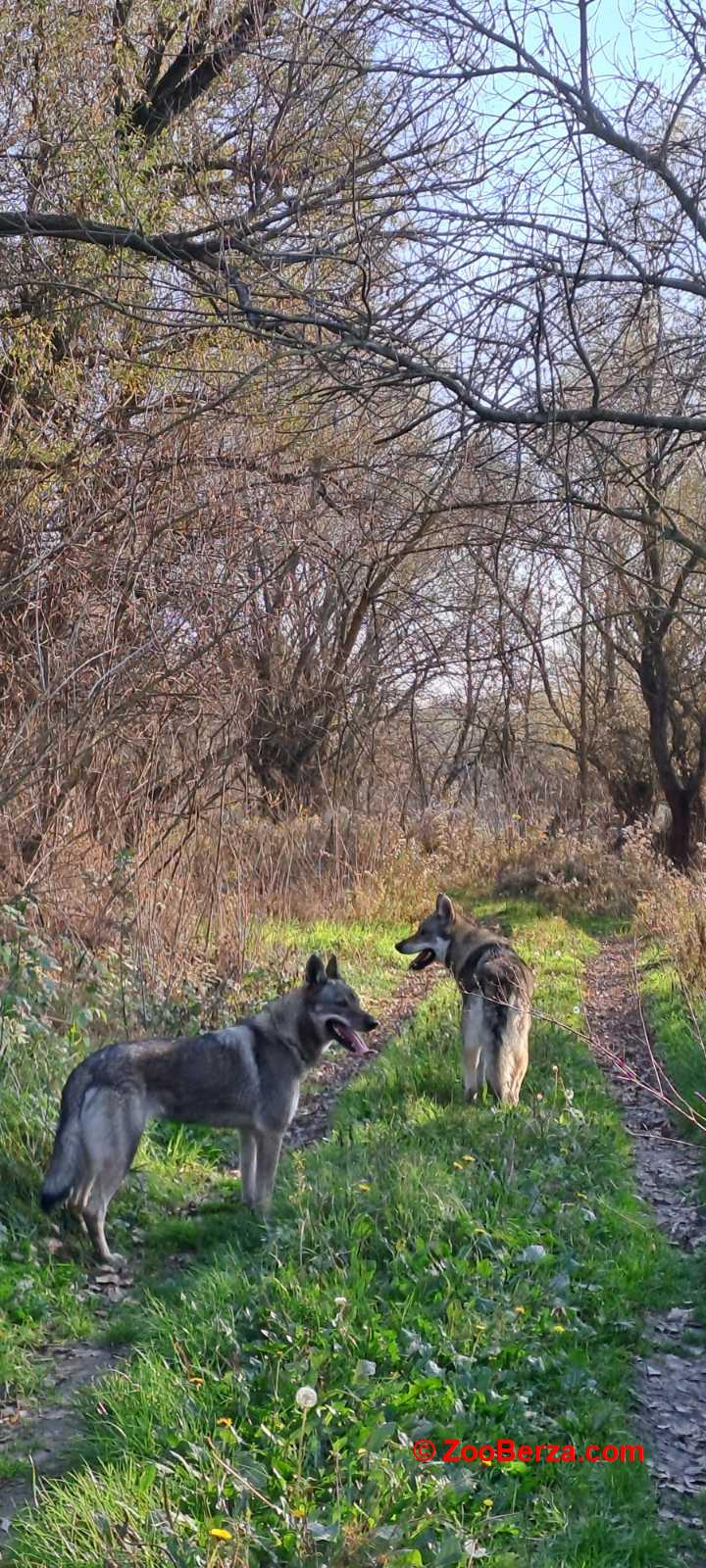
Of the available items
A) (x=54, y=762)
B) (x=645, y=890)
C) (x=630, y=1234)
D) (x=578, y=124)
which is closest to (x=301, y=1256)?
(x=630, y=1234)

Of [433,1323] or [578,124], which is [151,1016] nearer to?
[433,1323]

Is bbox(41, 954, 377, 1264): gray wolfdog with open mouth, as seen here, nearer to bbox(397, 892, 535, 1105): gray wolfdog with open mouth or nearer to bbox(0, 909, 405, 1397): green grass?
bbox(0, 909, 405, 1397): green grass

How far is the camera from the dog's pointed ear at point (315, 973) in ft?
24.2

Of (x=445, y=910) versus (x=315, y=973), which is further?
(x=445, y=910)

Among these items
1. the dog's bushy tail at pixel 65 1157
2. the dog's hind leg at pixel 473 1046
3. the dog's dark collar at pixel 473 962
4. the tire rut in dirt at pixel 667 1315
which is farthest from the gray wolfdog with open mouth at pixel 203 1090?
the tire rut in dirt at pixel 667 1315

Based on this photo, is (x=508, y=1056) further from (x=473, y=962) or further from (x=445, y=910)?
(x=445, y=910)

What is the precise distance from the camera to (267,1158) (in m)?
6.68

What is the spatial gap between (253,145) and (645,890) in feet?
35.0

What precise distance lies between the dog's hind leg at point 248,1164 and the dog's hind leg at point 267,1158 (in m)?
0.03

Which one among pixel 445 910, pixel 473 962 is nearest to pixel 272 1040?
pixel 473 962

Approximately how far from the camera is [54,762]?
9273 mm

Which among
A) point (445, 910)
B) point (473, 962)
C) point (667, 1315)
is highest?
point (445, 910)

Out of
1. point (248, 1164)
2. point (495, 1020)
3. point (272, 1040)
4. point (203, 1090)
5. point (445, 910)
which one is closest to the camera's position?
point (203, 1090)

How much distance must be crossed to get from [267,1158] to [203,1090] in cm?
57
